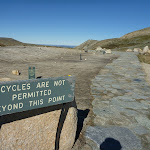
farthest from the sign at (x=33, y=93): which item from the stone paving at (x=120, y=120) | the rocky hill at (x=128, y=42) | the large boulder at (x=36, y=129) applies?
the rocky hill at (x=128, y=42)

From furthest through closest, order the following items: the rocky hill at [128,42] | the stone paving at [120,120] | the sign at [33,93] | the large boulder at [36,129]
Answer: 1. the rocky hill at [128,42]
2. the stone paving at [120,120]
3. the large boulder at [36,129]
4. the sign at [33,93]

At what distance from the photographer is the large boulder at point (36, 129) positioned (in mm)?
1721

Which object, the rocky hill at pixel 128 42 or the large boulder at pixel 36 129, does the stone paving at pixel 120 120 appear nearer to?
the large boulder at pixel 36 129

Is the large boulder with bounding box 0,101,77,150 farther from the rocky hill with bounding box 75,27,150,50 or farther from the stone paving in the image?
the rocky hill with bounding box 75,27,150,50

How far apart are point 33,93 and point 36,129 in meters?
0.49

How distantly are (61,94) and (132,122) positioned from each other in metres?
1.72

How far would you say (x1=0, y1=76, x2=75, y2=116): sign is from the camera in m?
1.56

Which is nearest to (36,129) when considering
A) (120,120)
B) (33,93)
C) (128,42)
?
(33,93)

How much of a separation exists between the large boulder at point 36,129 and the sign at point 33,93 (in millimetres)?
131

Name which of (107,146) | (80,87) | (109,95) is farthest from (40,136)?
(80,87)

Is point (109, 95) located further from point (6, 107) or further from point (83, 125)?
point (6, 107)

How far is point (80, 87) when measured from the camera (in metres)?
5.13

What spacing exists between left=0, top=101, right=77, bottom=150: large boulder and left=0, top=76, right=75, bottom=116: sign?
131mm

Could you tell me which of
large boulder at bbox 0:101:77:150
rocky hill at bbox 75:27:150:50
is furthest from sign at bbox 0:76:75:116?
rocky hill at bbox 75:27:150:50
